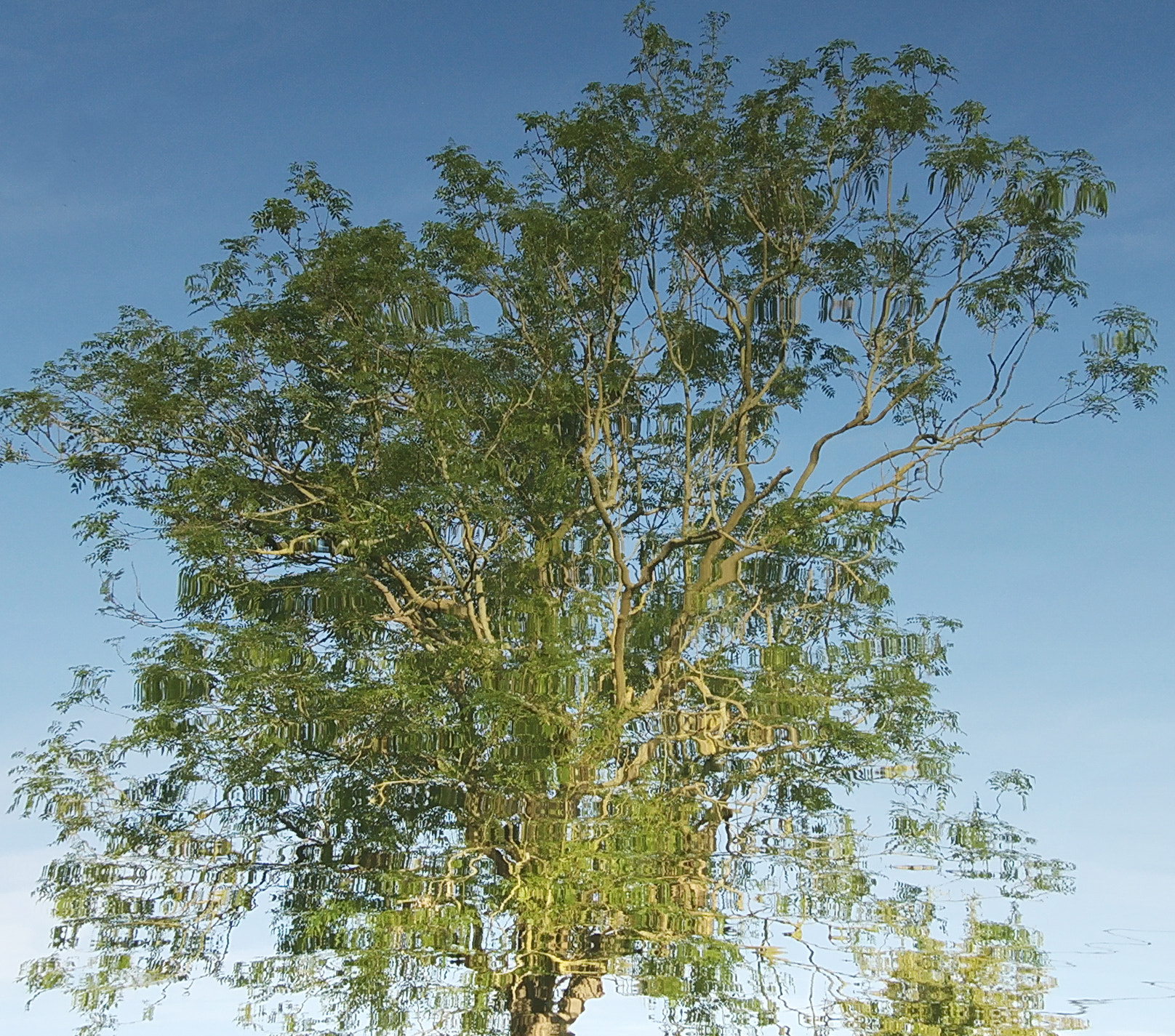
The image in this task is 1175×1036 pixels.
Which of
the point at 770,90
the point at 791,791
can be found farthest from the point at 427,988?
the point at 770,90

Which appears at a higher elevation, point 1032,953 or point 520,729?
point 520,729

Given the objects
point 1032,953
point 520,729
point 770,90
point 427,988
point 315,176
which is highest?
point 770,90

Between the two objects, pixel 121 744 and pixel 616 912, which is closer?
pixel 616 912

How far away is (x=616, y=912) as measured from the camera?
848cm

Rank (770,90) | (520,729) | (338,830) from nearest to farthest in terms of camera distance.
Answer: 1. (520,729)
2. (338,830)
3. (770,90)

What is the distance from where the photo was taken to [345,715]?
8.76 metres

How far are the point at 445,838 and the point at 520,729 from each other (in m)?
1.45

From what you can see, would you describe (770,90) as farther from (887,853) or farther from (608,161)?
(887,853)

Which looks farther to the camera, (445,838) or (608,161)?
(608,161)

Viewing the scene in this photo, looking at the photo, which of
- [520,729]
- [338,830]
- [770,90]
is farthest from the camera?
[770,90]

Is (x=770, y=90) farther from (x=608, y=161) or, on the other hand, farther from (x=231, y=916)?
(x=231, y=916)

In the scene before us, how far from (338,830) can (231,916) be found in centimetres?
106

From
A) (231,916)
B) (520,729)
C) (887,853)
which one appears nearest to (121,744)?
(231,916)

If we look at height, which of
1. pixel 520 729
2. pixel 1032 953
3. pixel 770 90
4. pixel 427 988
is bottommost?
pixel 427 988
